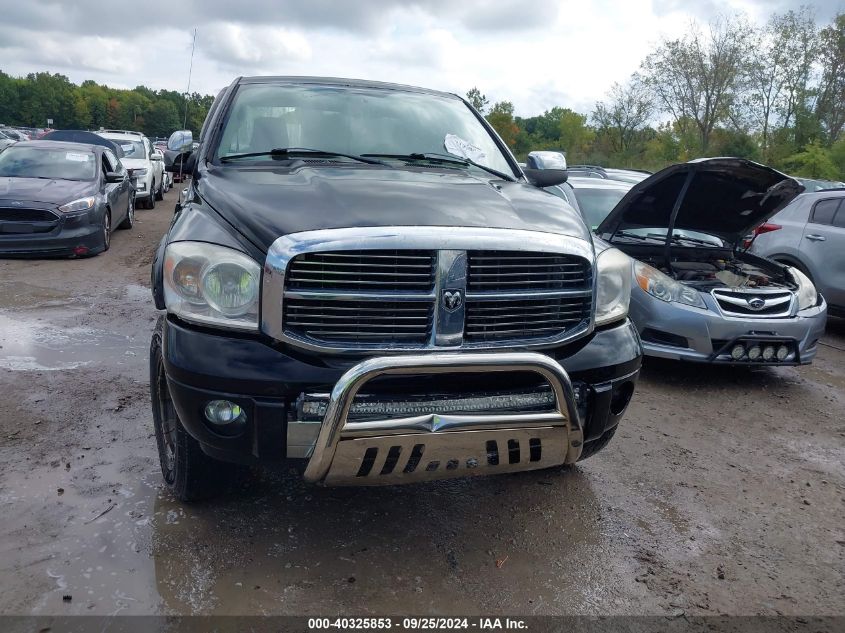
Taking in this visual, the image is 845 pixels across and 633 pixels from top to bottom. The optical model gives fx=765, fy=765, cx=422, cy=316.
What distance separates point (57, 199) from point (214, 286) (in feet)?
28.3

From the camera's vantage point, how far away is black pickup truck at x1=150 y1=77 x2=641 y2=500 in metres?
2.67

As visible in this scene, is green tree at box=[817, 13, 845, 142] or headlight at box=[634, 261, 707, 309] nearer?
headlight at box=[634, 261, 707, 309]

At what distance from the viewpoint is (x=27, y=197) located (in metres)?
10.1

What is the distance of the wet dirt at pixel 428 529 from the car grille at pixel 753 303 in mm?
984

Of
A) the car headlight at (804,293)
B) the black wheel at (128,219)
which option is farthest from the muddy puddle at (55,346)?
the black wheel at (128,219)

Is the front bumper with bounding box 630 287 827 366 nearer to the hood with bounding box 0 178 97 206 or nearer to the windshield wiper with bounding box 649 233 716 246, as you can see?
the windshield wiper with bounding box 649 233 716 246

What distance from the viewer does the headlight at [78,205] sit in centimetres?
1020

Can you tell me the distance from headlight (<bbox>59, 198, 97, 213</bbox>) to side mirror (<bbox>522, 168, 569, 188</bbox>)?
7.88 m

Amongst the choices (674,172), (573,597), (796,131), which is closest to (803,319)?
(674,172)

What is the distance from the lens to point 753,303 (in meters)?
5.94

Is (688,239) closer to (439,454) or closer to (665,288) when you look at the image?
(665,288)

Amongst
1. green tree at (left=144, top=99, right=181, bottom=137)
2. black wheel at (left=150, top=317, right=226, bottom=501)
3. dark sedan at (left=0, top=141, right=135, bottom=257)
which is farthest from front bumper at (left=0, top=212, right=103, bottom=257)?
green tree at (left=144, top=99, right=181, bottom=137)

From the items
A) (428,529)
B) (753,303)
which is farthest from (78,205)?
(428,529)

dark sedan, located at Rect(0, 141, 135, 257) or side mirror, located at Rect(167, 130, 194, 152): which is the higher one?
side mirror, located at Rect(167, 130, 194, 152)
